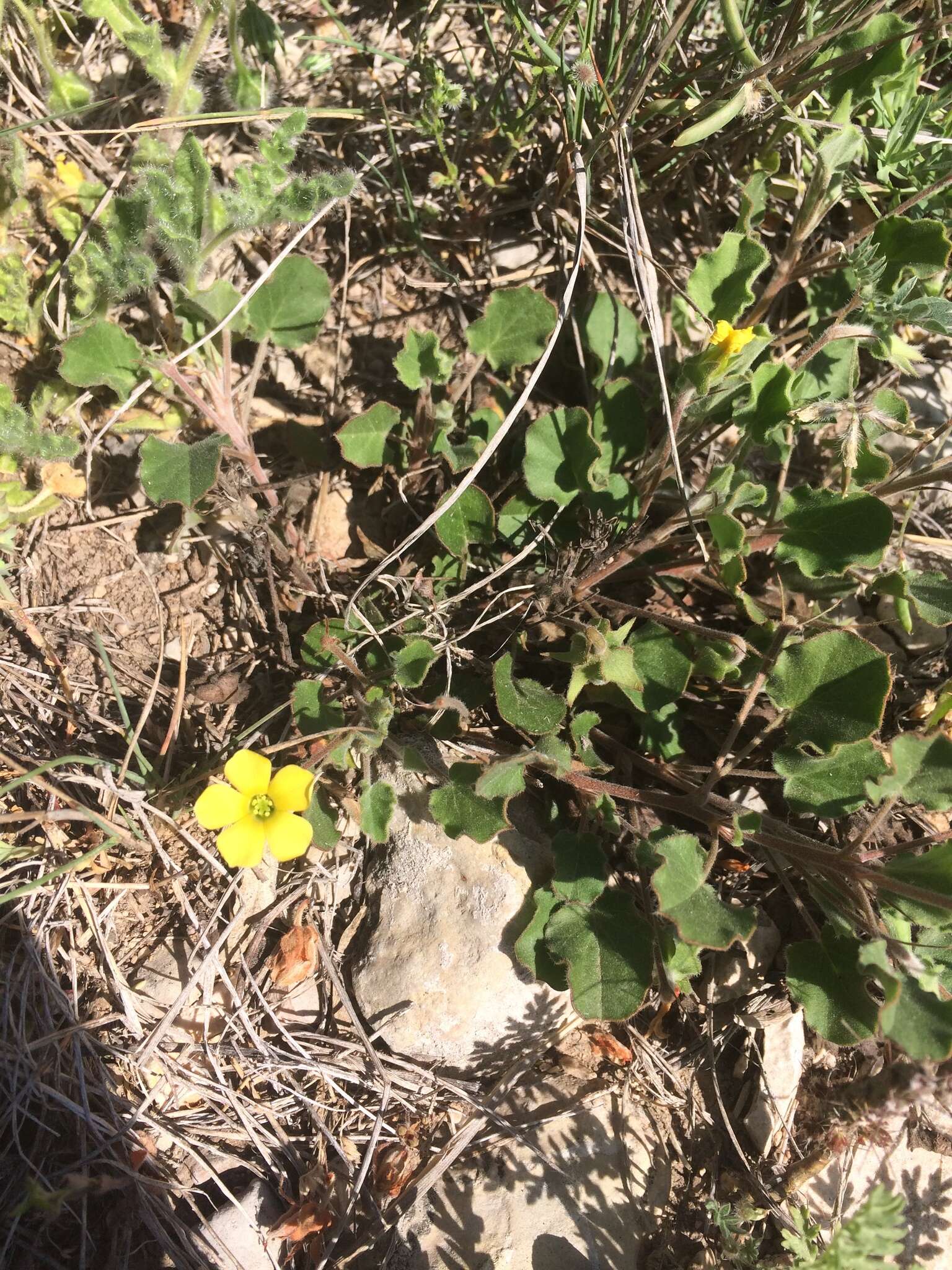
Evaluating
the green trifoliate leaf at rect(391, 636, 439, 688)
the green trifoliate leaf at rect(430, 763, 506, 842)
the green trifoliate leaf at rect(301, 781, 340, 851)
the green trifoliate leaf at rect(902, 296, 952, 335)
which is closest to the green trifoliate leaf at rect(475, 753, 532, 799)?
the green trifoliate leaf at rect(430, 763, 506, 842)

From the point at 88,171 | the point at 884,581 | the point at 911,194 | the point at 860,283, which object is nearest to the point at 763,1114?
the point at 884,581

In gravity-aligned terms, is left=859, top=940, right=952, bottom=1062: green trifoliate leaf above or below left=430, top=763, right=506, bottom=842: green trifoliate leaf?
below

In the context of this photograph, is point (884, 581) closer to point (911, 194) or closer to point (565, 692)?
point (565, 692)

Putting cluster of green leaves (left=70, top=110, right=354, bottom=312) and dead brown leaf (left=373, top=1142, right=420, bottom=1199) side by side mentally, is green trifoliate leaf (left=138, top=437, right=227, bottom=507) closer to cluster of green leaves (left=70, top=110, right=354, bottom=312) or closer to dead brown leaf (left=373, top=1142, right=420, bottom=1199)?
cluster of green leaves (left=70, top=110, right=354, bottom=312)

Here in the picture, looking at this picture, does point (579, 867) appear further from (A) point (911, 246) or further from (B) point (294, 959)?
(A) point (911, 246)

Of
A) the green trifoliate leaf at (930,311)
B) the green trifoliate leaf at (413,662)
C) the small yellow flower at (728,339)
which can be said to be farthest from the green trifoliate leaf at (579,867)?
the green trifoliate leaf at (930,311)

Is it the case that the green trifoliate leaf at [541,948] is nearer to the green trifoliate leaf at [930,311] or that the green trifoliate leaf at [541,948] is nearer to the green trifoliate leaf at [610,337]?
the green trifoliate leaf at [610,337]
